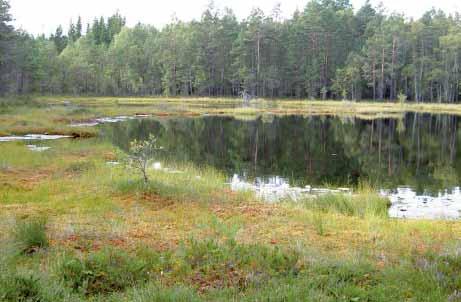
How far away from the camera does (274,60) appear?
94.3m

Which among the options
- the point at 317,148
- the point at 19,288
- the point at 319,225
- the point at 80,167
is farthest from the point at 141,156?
the point at 317,148

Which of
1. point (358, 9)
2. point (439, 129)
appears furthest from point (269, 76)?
point (439, 129)

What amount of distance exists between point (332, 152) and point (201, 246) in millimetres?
22652

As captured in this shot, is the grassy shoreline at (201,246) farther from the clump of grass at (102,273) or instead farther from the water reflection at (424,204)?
the water reflection at (424,204)

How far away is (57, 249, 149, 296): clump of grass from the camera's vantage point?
20.3 feet

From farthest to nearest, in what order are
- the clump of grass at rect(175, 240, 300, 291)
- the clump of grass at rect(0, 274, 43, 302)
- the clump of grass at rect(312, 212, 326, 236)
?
the clump of grass at rect(312, 212, 326, 236)
the clump of grass at rect(175, 240, 300, 291)
the clump of grass at rect(0, 274, 43, 302)

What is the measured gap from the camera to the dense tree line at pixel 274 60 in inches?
3329

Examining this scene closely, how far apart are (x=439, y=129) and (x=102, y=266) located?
4273cm

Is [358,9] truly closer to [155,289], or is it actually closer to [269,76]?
[269,76]

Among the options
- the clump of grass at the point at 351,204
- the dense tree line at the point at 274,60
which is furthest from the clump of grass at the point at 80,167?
the dense tree line at the point at 274,60

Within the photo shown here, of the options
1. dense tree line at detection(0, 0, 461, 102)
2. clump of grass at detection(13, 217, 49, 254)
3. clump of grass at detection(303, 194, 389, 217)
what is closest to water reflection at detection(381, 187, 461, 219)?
clump of grass at detection(303, 194, 389, 217)

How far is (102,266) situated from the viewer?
665cm

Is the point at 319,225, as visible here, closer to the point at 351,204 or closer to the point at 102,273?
the point at 351,204

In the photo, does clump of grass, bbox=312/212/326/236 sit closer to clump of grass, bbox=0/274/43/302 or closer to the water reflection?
the water reflection
